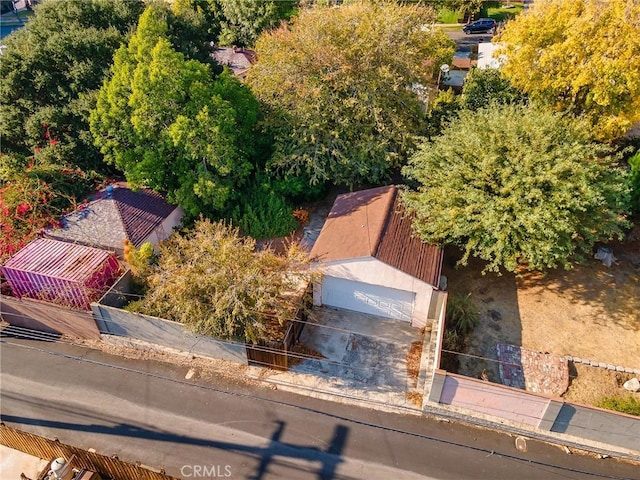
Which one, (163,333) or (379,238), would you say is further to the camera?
(379,238)

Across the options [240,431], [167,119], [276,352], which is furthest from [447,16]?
[240,431]

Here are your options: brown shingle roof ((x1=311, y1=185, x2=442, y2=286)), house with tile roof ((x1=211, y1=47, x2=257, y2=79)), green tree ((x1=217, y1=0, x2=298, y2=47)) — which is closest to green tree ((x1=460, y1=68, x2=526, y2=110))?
brown shingle roof ((x1=311, y1=185, x2=442, y2=286))

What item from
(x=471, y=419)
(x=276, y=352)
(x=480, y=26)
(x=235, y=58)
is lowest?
(x=471, y=419)

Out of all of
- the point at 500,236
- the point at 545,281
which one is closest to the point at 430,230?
the point at 500,236

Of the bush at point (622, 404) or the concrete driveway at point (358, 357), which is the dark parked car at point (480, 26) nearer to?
the concrete driveway at point (358, 357)

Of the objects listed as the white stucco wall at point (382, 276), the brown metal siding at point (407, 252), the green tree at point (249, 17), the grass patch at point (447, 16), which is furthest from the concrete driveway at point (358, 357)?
the grass patch at point (447, 16)

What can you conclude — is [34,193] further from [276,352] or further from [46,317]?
[276,352]

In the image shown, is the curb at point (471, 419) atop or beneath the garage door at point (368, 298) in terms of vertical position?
beneath
